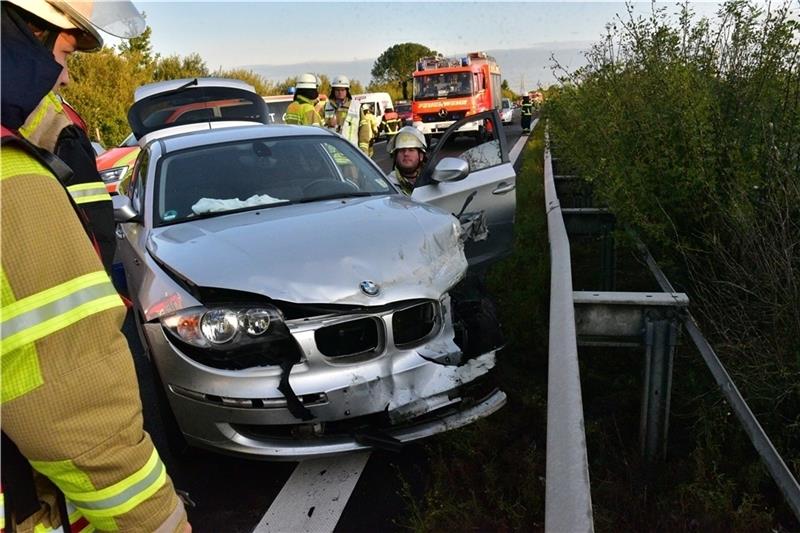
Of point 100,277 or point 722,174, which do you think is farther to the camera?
point 722,174

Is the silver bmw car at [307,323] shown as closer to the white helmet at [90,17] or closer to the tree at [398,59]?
the white helmet at [90,17]

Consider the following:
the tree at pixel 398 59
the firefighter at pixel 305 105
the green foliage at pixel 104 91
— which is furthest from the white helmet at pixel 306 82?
the tree at pixel 398 59

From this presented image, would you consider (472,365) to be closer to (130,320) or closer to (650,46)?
(650,46)

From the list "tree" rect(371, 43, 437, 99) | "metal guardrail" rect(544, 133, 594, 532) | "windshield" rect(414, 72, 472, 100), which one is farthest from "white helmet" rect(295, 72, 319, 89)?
"tree" rect(371, 43, 437, 99)

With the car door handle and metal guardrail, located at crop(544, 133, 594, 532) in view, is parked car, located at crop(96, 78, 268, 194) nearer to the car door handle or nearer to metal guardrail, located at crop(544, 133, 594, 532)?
the car door handle

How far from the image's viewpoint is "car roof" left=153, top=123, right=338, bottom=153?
455 cm

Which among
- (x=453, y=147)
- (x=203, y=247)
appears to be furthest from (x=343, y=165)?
(x=453, y=147)

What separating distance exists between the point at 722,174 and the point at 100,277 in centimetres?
321

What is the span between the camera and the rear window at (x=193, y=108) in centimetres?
918

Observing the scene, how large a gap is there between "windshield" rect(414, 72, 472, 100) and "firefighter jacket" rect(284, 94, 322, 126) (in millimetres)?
17334

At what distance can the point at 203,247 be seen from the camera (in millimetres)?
3312

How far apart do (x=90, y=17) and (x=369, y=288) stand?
1.74 metres

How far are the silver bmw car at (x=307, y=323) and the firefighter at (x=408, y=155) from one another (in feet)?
6.67

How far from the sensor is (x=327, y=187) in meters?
4.28
